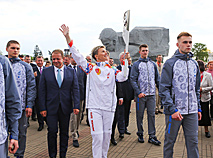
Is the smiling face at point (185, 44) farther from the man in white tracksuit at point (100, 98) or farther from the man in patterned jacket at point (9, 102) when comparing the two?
the man in patterned jacket at point (9, 102)

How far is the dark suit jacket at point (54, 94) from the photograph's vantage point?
4.09 meters

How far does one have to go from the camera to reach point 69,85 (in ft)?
13.9

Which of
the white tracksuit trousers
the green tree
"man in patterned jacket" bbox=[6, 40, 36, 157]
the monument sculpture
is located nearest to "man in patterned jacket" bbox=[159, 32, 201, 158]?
the white tracksuit trousers

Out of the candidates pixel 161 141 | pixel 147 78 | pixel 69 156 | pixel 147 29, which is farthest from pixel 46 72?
pixel 147 29

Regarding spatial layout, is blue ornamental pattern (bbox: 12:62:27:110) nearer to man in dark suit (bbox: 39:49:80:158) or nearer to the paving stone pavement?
man in dark suit (bbox: 39:49:80:158)

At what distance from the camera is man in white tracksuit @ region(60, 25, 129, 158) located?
135 inches

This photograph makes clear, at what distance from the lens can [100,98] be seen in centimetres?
351

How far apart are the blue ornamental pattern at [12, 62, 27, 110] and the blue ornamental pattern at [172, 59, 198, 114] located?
2718mm

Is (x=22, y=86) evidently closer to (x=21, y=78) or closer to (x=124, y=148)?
(x=21, y=78)

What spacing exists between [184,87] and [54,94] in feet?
7.55

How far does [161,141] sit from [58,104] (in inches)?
113

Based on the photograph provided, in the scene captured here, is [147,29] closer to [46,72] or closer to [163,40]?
[163,40]

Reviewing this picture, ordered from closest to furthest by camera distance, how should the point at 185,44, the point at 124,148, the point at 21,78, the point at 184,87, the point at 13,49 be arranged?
the point at 184,87 < the point at 185,44 < the point at 13,49 < the point at 21,78 < the point at 124,148

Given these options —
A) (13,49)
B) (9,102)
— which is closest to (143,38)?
(13,49)
